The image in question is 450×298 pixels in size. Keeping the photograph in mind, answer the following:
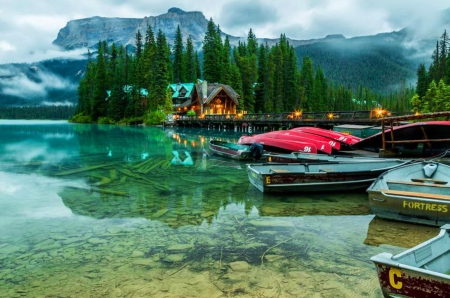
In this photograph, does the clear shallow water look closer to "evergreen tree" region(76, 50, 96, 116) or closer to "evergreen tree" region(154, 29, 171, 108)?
"evergreen tree" region(154, 29, 171, 108)

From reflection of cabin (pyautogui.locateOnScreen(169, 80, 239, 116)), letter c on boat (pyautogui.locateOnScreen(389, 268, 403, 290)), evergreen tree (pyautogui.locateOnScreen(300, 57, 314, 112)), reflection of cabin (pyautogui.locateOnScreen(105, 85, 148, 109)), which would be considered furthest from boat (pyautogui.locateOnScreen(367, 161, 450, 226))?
evergreen tree (pyautogui.locateOnScreen(300, 57, 314, 112))

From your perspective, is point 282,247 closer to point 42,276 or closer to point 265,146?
point 42,276

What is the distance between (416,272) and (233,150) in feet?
63.5

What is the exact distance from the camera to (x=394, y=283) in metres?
4.26

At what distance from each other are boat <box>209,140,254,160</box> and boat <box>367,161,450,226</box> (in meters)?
12.3

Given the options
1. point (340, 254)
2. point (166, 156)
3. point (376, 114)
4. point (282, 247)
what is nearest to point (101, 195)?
point (282, 247)

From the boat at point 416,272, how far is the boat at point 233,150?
694 inches

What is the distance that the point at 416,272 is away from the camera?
13.2ft

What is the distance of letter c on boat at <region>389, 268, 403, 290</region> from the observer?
13.8 feet

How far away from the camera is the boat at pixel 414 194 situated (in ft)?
28.6

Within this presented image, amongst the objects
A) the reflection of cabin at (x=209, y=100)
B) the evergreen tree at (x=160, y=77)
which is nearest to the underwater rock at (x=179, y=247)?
the reflection of cabin at (x=209, y=100)

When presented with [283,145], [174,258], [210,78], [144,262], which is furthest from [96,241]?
[210,78]

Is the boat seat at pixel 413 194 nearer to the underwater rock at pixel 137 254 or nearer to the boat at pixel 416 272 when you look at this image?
the boat at pixel 416 272

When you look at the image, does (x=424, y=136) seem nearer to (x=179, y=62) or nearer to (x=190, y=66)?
(x=179, y=62)
